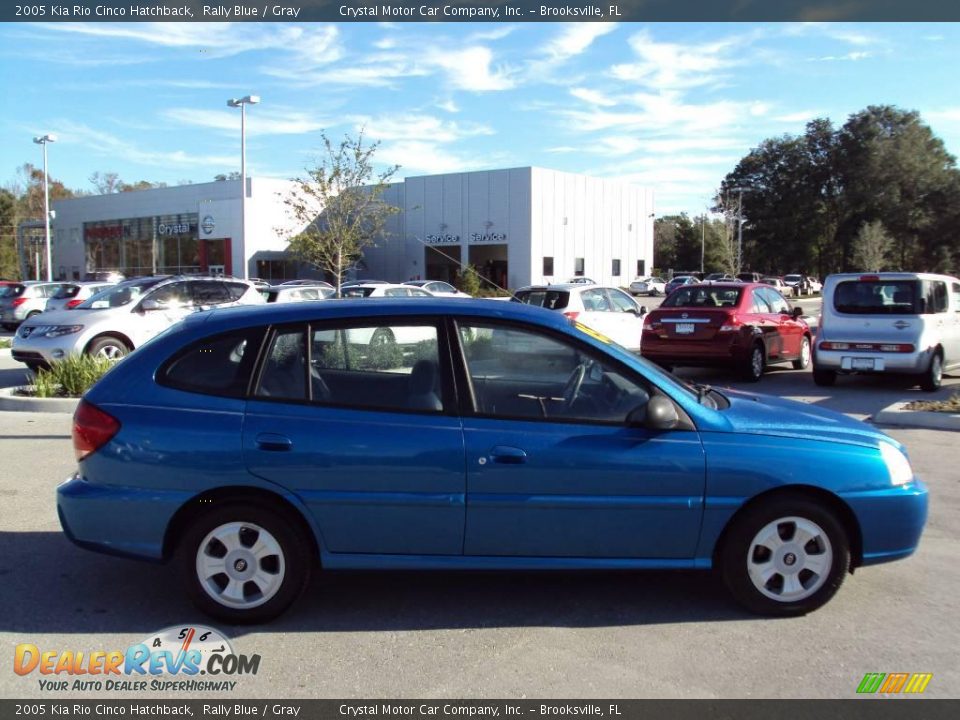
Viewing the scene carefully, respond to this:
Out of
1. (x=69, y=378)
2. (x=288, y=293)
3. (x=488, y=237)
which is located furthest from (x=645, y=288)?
(x=69, y=378)

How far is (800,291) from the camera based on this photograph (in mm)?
62844

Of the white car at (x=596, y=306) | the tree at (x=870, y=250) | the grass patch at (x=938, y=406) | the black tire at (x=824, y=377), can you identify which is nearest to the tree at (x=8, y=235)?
the tree at (x=870, y=250)

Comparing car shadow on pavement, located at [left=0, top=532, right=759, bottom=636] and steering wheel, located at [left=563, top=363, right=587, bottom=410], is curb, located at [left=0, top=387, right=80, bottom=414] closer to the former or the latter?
car shadow on pavement, located at [left=0, top=532, right=759, bottom=636]

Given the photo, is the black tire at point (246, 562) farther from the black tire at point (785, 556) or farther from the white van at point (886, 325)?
the white van at point (886, 325)

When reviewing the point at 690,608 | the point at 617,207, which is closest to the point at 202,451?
the point at 690,608

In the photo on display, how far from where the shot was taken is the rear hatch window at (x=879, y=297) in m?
11.8

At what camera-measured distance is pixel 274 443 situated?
4070mm

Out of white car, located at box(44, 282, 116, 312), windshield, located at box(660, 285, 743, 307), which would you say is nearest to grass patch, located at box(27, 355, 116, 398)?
windshield, located at box(660, 285, 743, 307)

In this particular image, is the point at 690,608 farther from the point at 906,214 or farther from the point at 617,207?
the point at 906,214

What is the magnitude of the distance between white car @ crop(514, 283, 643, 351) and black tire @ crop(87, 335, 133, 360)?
681 centimetres

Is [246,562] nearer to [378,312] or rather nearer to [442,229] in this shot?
[378,312]

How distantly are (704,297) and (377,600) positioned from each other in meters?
10.4

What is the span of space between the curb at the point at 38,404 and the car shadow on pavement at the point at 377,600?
6245mm
